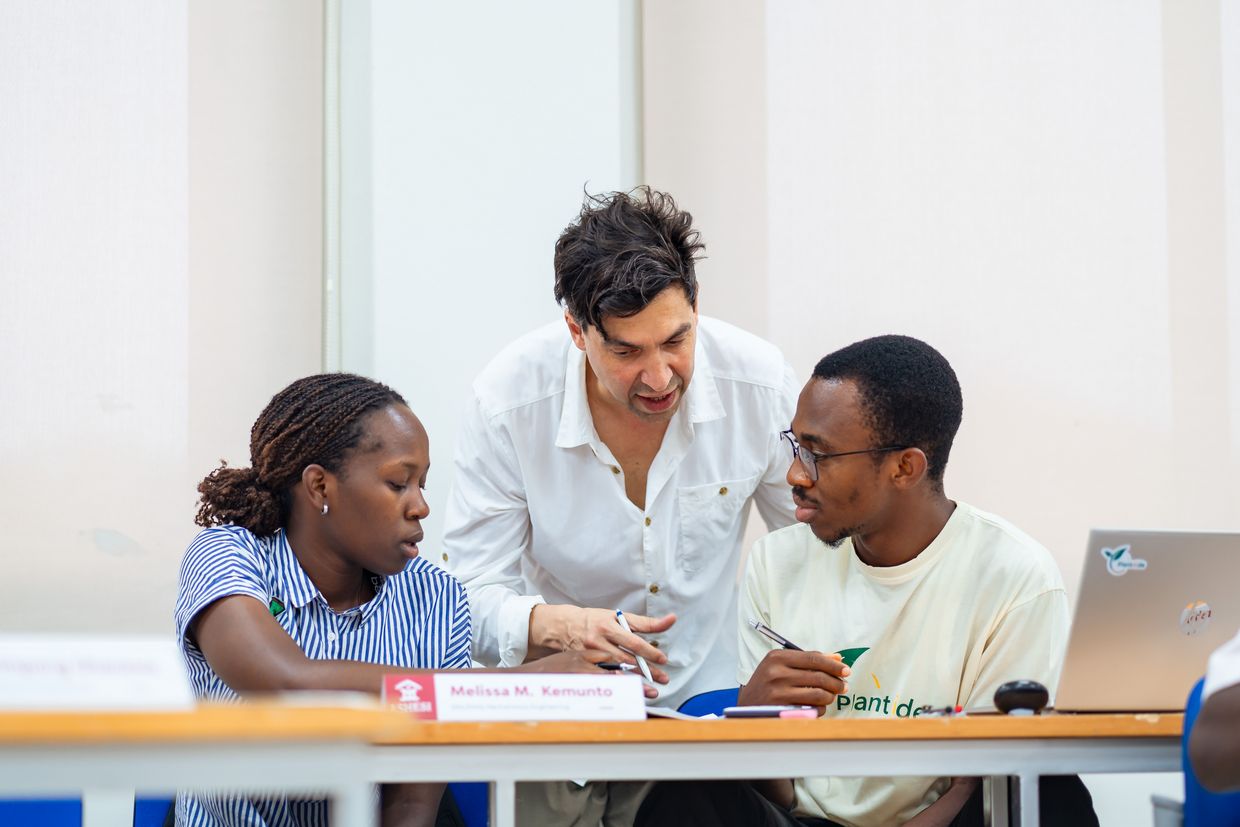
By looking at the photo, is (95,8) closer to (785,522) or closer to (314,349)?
(314,349)

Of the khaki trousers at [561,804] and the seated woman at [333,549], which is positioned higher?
the seated woman at [333,549]

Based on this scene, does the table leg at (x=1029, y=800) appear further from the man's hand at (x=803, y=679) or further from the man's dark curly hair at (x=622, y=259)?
the man's dark curly hair at (x=622, y=259)

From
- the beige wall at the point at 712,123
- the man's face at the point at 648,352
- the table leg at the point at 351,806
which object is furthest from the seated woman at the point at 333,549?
the beige wall at the point at 712,123

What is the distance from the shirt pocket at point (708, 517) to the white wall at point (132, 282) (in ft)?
3.96

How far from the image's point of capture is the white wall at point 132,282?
3.19m

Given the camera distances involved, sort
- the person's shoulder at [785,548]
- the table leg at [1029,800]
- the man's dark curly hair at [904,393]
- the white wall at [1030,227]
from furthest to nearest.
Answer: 1. the white wall at [1030,227]
2. the person's shoulder at [785,548]
3. the man's dark curly hair at [904,393]
4. the table leg at [1029,800]

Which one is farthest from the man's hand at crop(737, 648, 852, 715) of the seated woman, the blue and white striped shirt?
the blue and white striped shirt

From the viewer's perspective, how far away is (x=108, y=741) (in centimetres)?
99

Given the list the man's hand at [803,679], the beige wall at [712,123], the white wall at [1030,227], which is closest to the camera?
the man's hand at [803,679]

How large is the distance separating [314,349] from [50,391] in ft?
2.08

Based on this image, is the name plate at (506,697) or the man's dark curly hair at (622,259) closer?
the name plate at (506,697)

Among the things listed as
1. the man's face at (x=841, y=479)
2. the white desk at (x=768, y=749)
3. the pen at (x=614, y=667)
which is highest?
the man's face at (x=841, y=479)

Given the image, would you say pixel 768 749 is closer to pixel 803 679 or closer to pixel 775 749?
pixel 775 749

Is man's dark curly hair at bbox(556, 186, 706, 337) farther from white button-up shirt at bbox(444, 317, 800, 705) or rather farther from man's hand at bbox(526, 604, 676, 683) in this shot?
man's hand at bbox(526, 604, 676, 683)
